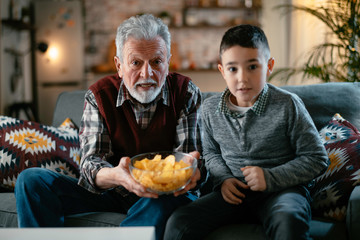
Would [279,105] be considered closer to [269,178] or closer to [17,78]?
[269,178]

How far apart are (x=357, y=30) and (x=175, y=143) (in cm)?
157

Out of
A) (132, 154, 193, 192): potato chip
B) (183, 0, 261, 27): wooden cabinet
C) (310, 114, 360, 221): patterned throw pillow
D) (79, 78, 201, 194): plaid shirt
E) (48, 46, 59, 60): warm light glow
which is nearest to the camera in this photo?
(132, 154, 193, 192): potato chip

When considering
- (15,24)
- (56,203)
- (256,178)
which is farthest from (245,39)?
(15,24)

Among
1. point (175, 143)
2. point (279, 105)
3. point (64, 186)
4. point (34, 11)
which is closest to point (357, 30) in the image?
point (279, 105)

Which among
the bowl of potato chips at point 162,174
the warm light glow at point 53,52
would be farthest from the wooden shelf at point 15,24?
the bowl of potato chips at point 162,174

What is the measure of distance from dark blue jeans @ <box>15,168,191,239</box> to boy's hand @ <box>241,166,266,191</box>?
0.26m

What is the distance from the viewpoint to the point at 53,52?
5531 millimetres

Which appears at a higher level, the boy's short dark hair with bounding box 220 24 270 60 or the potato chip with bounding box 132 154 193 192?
the boy's short dark hair with bounding box 220 24 270 60

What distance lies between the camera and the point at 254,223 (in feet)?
4.45

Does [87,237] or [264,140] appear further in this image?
[264,140]

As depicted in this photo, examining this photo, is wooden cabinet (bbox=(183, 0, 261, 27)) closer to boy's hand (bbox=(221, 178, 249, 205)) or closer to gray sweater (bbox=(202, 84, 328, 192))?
gray sweater (bbox=(202, 84, 328, 192))

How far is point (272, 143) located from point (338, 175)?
1.00 feet

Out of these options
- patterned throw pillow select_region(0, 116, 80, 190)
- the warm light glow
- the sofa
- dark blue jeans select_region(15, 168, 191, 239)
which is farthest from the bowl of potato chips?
the warm light glow

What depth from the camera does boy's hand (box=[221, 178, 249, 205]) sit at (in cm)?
130
